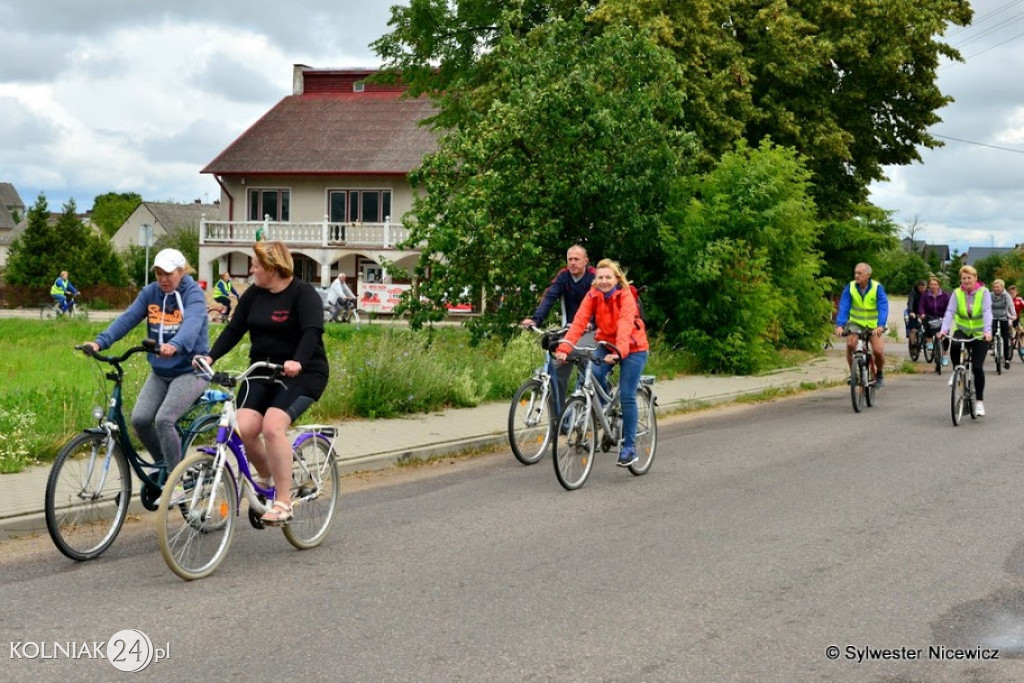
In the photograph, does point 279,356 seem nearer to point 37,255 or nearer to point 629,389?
point 629,389

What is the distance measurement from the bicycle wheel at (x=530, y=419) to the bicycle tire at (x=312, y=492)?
3.08 meters

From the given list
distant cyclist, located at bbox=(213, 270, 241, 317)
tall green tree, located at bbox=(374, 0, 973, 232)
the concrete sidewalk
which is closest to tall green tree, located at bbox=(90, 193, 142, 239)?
distant cyclist, located at bbox=(213, 270, 241, 317)

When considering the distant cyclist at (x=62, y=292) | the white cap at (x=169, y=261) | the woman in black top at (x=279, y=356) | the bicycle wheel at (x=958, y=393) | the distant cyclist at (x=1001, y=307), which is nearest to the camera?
the woman in black top at (x=279, y=356)

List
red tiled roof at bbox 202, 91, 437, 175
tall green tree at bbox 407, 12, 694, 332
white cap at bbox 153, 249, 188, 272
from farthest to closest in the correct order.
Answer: red tiled roof at bbox 202, 91, 437, 175 < tall green tree at bbox 407, 12, 694, 332 < white cap at bbox 153, 249, 188, 272

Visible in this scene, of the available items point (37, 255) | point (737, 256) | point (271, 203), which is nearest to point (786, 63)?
point (737, 256)

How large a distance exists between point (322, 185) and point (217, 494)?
47.7 metres

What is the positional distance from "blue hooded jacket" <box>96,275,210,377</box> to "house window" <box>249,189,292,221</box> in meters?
46.7

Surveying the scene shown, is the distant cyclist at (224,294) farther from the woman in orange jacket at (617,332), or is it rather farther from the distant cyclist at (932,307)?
the woman in orange jacket at (617,332)

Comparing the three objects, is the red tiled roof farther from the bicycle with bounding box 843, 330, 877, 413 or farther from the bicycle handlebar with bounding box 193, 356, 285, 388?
the bicycle handlebar with bounding box 193, 356, 285, 388

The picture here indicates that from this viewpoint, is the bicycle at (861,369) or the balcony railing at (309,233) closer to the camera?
the bicycle at (861,369)

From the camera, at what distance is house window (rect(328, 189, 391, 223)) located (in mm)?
52375

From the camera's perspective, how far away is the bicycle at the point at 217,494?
248 inches

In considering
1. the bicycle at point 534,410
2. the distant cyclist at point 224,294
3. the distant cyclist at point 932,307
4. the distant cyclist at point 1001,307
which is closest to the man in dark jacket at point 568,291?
the bicycle at point 534,410

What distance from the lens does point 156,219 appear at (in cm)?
10338
